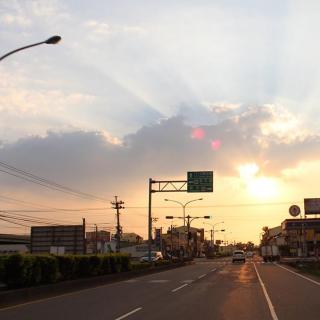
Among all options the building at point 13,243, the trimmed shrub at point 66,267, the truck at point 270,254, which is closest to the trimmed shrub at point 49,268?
the trimmed shrub at point 66,267

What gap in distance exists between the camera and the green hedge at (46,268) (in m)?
22.5

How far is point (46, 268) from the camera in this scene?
2548 centimetres

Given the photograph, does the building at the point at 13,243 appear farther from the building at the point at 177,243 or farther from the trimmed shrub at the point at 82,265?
the trimmed shrub at the point at 82,265

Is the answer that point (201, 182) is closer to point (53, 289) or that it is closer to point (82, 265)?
point (82, 265)

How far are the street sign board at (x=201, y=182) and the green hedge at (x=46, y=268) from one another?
12972mm

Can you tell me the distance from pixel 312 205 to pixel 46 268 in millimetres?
109616

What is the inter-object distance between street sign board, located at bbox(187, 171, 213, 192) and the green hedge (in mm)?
12972

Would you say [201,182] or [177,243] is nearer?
[201,182]

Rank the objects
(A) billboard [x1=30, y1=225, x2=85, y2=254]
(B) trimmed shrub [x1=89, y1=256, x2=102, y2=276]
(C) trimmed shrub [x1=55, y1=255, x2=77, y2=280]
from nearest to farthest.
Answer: (C) trimmed shrub [x1=55, y1=255, x2=77, y2=280]
(B) trimmed shrub [x1=89, y1=256, x2=102, y2=276]
(A) billboard [x1=30, y1=225, x2=85, y2=254]

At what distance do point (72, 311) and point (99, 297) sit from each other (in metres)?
5.24

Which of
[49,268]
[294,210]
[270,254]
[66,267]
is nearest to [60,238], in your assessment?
[66,267]

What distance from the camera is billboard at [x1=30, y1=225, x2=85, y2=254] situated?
168 feet

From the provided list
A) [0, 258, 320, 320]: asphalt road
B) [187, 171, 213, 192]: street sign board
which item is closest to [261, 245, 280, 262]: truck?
[187, 171, 213, 192]: street sign board

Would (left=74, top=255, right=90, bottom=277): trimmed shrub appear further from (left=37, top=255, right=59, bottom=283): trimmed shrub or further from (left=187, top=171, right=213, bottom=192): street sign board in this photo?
(left=187, top=171, right=213, bottom=192): street sign board
